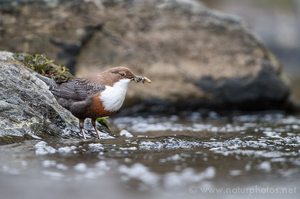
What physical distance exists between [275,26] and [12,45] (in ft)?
43.5

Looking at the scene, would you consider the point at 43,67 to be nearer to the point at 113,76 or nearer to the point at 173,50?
the point at 113,76

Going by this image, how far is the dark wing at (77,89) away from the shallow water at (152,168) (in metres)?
0.60

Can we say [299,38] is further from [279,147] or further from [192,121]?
[279,147]

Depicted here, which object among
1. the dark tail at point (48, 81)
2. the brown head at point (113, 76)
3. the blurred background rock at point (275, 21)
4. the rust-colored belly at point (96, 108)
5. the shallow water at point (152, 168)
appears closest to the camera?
the shallow water at point (152, 168)

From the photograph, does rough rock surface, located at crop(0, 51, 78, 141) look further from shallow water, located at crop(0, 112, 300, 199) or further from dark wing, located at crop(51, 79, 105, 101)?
shallow water, located at crop(0, 112, 300, 199)

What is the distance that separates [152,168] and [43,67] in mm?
2733

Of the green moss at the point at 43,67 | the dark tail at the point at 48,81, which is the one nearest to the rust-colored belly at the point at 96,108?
the dark tail at the point at 48,81

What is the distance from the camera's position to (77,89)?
659 centimetres

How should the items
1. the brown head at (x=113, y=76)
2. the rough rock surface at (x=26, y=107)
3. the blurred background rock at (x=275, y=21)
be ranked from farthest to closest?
the blurred background rock at (x=275, y=21) < the brown head at (x=113, y=76) < the rough rock surface at (x=26, y=107)

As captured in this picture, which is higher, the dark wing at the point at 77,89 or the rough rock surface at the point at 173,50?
the rough rock surface at the point at 173,50

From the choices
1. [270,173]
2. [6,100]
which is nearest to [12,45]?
[6,100]

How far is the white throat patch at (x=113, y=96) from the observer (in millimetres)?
6410

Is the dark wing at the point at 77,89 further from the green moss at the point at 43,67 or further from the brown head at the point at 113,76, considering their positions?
the green moss at the point at 43,67

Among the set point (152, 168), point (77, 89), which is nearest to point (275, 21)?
point (77, 89)
